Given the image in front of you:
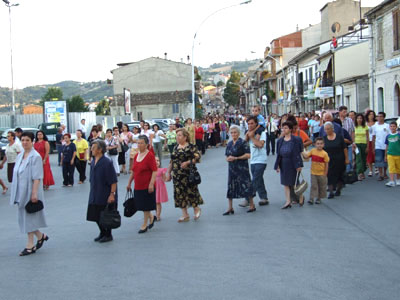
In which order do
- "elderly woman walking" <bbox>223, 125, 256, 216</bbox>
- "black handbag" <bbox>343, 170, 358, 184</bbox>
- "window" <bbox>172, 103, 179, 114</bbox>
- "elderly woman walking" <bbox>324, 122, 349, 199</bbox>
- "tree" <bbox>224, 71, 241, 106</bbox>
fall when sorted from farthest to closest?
"tree" <bbox>224, 71, 241, 106</bbox> < "window" <bbox>172, 103, 179, 114</bbox> < "black handbag" <bbox>343, 170, 358, 184</bbox> < "elderly woman walking" <bbox>324, 122, 349, 199</bbox> < "elderly woman walking" <bbox>223, 125, 256, 216</bbox>

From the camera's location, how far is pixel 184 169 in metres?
9.58

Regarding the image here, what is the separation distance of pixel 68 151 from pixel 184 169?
789 cm

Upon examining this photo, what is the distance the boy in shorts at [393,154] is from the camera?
13.0 metres

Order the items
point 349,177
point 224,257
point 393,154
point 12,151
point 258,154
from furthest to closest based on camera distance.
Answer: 1. point 12,151
2. point 393,154
3. point 349,177
4. point 258,154
5. point 224,257

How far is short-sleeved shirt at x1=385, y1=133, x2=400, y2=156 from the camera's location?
13047 mm

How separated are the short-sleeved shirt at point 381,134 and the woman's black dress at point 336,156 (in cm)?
281

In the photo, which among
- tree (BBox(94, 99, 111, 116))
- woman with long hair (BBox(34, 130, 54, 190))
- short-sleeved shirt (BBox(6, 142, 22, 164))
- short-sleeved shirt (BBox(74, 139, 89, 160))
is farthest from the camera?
tree (BBox(94, 99, 111, 116))

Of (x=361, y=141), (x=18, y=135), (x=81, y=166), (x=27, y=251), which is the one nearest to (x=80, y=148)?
(x=81, y=166)

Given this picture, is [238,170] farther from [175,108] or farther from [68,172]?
[175,108]

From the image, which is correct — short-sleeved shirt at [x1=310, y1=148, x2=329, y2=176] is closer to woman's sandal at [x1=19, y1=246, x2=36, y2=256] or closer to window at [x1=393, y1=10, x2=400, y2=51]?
woman's sandal at [x1=19, y1=246, x2=36, y2=256]

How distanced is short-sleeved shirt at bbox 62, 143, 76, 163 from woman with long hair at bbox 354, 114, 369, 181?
8.22 meters

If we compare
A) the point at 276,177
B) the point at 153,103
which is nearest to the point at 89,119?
the point at 153,103

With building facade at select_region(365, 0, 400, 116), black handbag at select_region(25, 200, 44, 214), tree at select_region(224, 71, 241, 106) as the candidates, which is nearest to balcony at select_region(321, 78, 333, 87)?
building facade at select_region(365, 0, 400, 116)

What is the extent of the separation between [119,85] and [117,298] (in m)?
64.0
